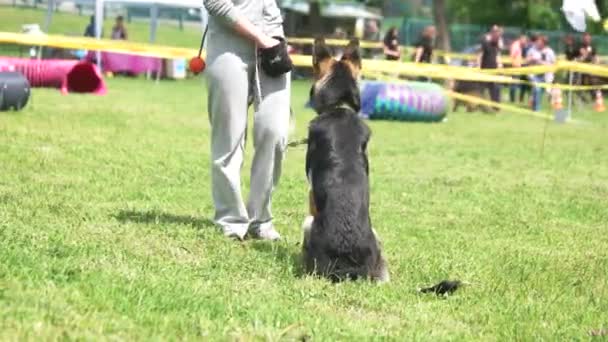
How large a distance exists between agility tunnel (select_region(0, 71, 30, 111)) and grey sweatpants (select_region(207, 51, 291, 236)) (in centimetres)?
801

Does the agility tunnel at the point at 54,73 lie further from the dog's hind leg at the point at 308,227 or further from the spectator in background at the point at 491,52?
the dog's hind leg at the point at 308,227

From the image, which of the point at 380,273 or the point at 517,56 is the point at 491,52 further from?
the point at 380,273

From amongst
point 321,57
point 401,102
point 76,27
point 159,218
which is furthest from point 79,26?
point 321,57

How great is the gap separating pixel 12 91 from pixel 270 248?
28.6 ft

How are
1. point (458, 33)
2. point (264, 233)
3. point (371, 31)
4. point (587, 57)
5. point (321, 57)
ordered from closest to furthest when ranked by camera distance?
point (321, 57)
point (264, 233)
point (587, 57)
point (371, 31)
point (458, 33)

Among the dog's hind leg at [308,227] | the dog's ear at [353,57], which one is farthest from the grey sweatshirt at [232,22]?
the dog's hind leg at [308,227]

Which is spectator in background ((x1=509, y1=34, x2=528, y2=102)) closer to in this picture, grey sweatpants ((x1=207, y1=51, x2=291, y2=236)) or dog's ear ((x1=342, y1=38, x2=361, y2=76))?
grey sweatpants ((x1=207, y1=51, x2=291, y2=236))

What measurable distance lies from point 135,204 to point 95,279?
327cm

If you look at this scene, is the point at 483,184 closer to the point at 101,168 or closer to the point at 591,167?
the point at 591,167

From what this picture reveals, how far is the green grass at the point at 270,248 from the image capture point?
447cm

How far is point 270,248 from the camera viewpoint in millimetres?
6543

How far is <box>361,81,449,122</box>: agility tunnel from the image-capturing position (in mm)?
18406

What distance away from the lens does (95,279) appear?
4781 millimetres

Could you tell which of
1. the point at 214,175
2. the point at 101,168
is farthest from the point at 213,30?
the point at 101,168
